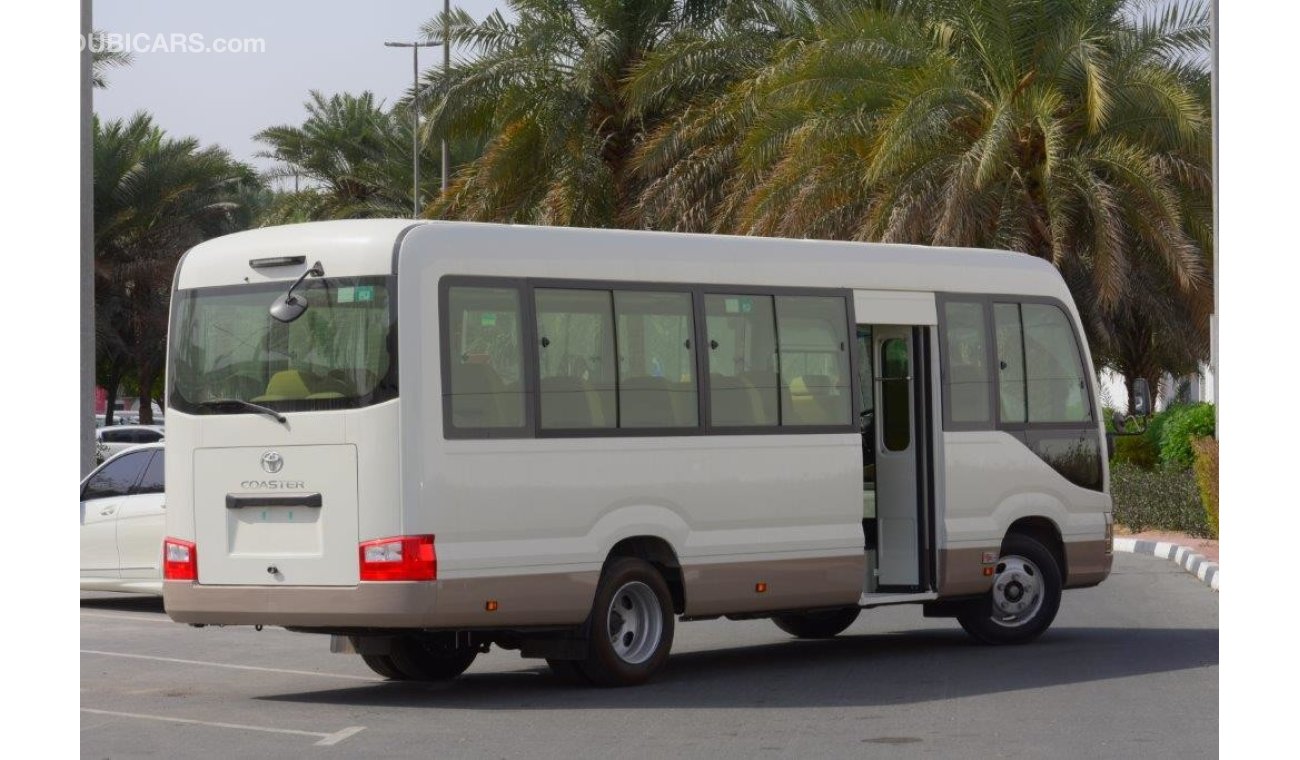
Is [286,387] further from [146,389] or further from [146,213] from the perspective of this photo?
[146,389]

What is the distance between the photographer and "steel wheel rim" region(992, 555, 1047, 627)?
1388 cm

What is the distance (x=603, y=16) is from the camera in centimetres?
3203

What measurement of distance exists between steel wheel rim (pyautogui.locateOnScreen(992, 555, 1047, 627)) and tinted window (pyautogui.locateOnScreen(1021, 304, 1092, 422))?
1026 millimetres

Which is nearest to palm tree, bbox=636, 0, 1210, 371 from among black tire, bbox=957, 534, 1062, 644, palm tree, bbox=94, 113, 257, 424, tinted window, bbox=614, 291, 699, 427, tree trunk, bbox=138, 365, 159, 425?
black tire, bbox=957, 534, 1062, 644

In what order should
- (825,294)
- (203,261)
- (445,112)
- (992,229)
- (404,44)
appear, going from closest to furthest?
(203,261) < (825,294) < (992,229) < (445,112) < (404,44)

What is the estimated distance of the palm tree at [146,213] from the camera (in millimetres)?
45688

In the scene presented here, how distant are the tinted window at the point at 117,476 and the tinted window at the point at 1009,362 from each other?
7362 millimetres

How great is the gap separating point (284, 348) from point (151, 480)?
20.6 feet

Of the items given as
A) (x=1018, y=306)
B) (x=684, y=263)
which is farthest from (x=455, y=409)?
(x=1018, y=306)

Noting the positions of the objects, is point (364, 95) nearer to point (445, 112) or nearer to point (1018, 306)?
point (445, 112)

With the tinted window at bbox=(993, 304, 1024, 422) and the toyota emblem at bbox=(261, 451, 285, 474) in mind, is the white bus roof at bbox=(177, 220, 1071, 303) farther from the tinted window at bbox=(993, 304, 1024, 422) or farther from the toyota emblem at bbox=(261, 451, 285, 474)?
the toyota emblem at bbox=(261, 451, 285, 474)

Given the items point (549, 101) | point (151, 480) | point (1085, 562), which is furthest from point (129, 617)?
point (549, 101)

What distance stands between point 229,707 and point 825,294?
177 inches

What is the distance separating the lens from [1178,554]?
21.1 meters
